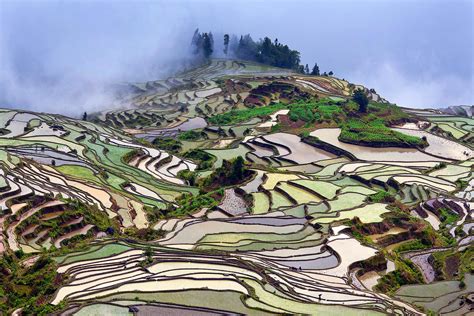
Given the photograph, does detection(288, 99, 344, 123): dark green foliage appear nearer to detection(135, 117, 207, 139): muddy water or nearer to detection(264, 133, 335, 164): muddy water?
detection(264, 133, 335, 164): muddy water

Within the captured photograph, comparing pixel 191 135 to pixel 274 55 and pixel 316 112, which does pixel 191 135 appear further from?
pixel 274 55

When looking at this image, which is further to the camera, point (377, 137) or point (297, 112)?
point (297, 112)

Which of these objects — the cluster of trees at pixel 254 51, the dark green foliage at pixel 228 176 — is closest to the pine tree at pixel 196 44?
the cluster of trees at pixel 254 51

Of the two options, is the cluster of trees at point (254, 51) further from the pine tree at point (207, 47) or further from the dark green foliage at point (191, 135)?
the dark green foliage at point (191, 135)

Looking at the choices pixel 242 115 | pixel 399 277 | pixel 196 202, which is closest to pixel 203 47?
pixel 242 115

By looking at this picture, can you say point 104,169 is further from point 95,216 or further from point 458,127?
A: point 458,127

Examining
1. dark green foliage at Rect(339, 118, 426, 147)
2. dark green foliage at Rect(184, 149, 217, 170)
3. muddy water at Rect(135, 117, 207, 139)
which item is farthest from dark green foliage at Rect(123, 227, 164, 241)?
muddy water at Rect(135, 117, 207, 139)

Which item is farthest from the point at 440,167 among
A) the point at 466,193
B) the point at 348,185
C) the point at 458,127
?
the point at 458,127

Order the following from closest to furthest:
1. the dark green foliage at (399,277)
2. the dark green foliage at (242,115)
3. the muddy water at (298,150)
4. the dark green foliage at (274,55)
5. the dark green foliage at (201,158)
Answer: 1. the dark green foliage at (399,277)
2. the dark green foliage at (201,158)
3. the muddy water at (298,150)
4. the dark green foliage at (242,115)
5. the dark green foliage at (274,55)
